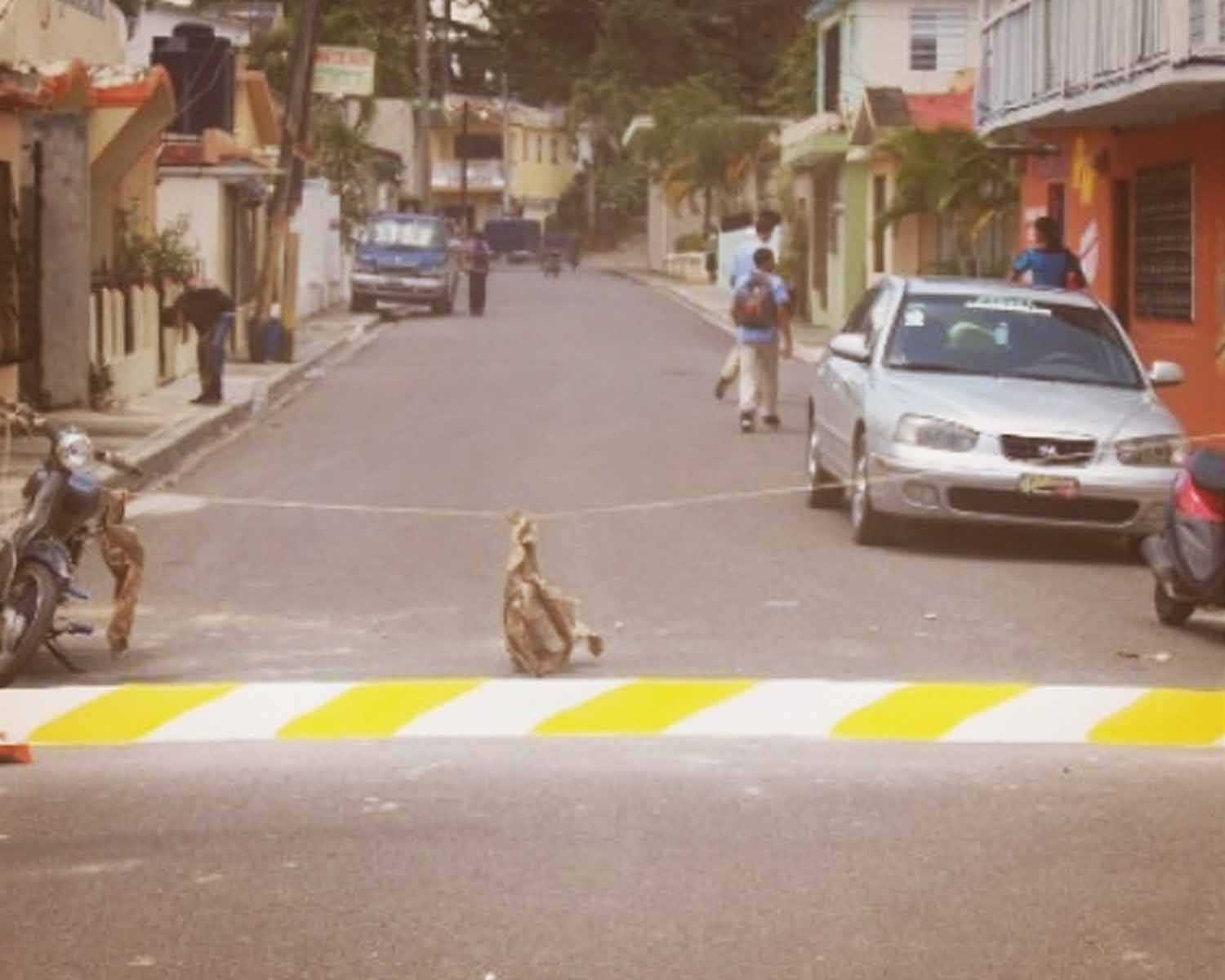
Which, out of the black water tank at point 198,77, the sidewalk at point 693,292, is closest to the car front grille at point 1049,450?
the sidewalk at point 693,292

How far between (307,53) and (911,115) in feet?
41.1

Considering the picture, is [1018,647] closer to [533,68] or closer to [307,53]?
[307,53]

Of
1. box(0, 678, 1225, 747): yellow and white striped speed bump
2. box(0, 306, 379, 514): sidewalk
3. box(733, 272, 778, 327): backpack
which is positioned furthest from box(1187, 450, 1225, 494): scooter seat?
box(733, 272, 778, 327): backpack

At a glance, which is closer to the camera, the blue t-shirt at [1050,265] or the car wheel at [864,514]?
the car wheel at [864,514]

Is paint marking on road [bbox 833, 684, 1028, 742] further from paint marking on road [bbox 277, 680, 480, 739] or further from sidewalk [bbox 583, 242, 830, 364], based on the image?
sidewalk [bbox 583, 242, 830, 364]

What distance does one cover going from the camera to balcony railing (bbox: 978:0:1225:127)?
20.9m

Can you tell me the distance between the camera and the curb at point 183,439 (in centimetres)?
2133

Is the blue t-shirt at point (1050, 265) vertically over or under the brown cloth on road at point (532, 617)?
over

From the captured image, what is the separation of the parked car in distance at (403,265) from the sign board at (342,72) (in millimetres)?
14648

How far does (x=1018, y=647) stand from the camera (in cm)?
1282

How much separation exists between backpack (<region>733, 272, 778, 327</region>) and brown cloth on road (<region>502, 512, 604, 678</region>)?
12913 mm

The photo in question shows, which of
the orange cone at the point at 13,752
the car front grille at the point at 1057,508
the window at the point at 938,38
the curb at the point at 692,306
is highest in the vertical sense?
the window at the point at 938,38

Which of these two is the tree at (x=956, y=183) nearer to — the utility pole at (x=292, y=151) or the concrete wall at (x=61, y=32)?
the utility pole at (x=292, y=151)

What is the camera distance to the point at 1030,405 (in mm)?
16656
